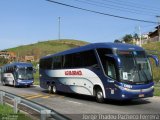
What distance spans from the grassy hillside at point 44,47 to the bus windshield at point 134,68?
112 metres

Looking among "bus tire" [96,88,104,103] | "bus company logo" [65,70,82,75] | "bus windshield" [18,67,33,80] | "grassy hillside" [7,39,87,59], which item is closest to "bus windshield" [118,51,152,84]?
"bus tire" [96,88,104,103]

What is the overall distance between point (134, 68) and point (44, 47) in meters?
128

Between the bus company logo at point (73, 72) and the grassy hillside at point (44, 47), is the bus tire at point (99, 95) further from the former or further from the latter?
the grassy hillside at point (44, 47)

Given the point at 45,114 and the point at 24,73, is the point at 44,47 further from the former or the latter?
the point at 45,114

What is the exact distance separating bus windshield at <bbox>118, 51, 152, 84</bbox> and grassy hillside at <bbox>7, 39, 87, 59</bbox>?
112 m

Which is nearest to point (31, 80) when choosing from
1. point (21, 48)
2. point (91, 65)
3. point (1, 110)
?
point (91, 65)

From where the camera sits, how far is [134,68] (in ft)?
63.9

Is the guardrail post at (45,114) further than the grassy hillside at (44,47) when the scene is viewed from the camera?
No

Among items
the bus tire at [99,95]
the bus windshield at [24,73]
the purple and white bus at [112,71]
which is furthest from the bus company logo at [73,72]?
the bus windshield at [24,73]

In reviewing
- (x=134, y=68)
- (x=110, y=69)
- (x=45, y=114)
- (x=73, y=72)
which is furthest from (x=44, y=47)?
(x=45, y=114)

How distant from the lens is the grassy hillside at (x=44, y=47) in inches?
5423

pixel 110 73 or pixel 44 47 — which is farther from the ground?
pixel 44 47

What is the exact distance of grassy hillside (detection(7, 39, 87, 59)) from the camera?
137750 millimetres

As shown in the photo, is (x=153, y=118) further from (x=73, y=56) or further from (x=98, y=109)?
(x=73, y=56)
